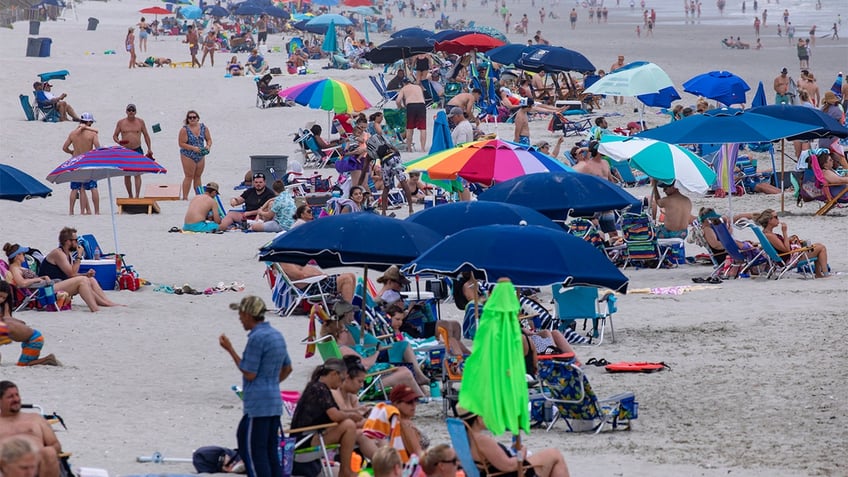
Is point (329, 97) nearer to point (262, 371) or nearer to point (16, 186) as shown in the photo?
point (16, 186)

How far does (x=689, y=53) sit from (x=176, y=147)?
30207 millimetres

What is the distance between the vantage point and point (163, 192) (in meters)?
18.8

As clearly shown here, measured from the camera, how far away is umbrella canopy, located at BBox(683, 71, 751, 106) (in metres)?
24.7

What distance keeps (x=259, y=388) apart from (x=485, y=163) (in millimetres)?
6154

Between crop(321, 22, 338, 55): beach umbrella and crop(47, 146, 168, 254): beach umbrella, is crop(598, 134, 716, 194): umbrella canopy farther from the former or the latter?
crop(321, 22, 338, 55): beach umbrella

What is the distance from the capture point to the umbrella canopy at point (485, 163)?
1216cm

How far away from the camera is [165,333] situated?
36.3 ft

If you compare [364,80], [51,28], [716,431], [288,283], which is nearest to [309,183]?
[288,283]

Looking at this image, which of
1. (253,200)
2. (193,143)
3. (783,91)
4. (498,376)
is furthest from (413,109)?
(498,376)

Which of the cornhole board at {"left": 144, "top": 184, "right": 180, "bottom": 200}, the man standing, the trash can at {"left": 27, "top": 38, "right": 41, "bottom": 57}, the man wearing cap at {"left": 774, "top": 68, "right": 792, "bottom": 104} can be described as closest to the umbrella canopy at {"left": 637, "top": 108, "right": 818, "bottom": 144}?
the man standing

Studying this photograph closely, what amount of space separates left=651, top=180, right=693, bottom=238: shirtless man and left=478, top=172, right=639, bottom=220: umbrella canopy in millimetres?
3184

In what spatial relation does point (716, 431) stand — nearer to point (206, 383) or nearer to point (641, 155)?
point (206, 383)

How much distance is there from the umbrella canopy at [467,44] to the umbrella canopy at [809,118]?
13210 mm

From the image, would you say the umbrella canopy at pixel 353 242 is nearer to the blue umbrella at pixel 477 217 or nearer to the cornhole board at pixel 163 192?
the blue umbrella at pixel 477 217
